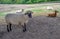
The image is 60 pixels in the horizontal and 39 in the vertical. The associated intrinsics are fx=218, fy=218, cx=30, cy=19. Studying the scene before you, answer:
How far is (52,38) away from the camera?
775 centimetres

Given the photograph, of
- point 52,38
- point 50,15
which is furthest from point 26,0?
point 52,38

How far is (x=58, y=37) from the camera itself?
26.0 feet

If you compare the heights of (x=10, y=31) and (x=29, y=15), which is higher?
(x=29, y=15)

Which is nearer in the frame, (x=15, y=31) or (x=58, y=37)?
(x=58, y=37)

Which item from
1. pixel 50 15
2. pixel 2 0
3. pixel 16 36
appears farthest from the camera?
pixel 2 0

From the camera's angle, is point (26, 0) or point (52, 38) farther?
point (26, 0)

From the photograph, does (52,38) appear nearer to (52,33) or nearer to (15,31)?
(52,33)

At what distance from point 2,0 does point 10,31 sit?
57.4 ft

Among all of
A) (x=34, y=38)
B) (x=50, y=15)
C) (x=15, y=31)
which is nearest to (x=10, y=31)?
(x=15, y=31)

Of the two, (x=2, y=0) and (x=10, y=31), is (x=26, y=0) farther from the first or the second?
(x=10, y=31)

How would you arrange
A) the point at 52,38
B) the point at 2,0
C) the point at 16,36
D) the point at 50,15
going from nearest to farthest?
the point at 52,38, the point at 16,36, the point at 50,15, the point at 2,0

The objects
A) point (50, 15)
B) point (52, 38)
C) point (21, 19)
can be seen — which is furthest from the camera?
Result: point (50, 15)

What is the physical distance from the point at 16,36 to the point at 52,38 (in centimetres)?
140

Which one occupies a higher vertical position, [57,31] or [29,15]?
[29,15]
